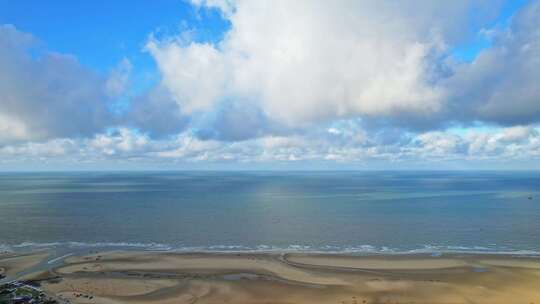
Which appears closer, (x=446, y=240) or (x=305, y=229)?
(x=446, y=240)

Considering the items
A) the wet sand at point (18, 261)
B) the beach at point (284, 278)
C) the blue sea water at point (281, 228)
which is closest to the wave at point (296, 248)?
the blue sea water at point (281, 228)

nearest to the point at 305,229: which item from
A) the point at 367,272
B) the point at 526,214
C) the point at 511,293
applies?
the point at 367,272

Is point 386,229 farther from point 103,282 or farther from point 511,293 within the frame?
point 103,282

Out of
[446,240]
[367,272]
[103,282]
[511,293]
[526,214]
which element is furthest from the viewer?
[526,214]

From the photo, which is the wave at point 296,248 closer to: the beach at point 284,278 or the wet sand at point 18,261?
the beach at point 284,278

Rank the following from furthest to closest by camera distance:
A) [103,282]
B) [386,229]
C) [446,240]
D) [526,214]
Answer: [526,214]
[386,229]
[446,240]
[103,282]

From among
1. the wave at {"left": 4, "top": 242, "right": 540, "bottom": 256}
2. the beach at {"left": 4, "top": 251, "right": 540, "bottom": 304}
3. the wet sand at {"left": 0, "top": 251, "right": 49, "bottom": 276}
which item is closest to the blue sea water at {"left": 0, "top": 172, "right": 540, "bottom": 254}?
the wave at {"left": 4, "top": 242, "right": 540, "bottom": 256}
